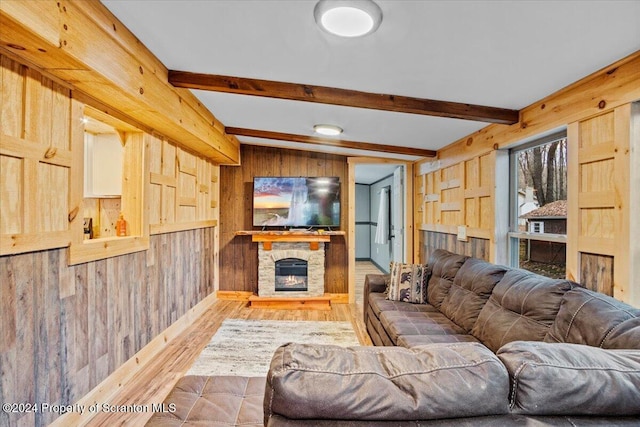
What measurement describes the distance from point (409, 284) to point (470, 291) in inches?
30.9

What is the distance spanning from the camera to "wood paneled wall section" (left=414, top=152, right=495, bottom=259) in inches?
126

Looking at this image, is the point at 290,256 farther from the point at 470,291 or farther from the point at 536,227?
the point at 536,227

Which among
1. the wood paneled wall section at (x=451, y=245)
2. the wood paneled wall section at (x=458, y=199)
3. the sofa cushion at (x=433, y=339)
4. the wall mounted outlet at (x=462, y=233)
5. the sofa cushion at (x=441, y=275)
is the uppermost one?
the wood paneled wall section at (x=458, y=199)

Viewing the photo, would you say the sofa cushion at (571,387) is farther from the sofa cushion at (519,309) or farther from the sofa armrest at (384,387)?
the sofa cushion at (519,309)

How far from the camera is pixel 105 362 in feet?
7.93

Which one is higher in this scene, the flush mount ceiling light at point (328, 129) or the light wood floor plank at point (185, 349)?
the flush mount ceiling light at point (328, 129)

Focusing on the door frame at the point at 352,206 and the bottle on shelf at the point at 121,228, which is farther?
the door frame at the point at 352,206

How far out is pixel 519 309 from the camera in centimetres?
209

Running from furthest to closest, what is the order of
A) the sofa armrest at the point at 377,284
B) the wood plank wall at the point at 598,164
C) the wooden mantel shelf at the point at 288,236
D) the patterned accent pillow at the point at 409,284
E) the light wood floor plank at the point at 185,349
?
the wooden mantel shelf at the point at 288,236, the sofa armrest at the point at 377,284, the patterned accent pillow at the point at 409,284, the light wood floor plank at the point at 185,349, the wood plank wall at the point at 598,164

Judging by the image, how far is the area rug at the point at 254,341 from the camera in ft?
9.58

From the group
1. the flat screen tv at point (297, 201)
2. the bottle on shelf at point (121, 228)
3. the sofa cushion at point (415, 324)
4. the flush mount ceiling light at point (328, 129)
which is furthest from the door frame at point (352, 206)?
the bottle on shelf at point (121, 228)

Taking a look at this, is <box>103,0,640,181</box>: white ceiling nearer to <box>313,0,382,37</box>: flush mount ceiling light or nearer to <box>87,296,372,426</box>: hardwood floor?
<box>313,0,382,37</box>: flush mount ceiling light

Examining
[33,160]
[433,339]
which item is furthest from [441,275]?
[33,160]

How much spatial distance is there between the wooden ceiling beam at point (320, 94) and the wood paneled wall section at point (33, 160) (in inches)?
34.4
